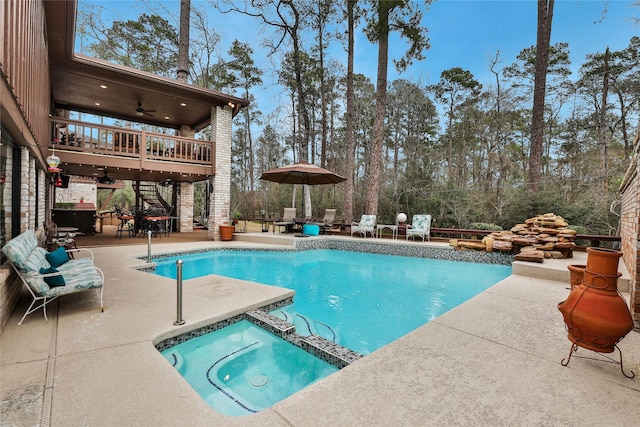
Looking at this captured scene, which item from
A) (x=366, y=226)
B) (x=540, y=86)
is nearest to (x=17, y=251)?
(x=366, y=226)

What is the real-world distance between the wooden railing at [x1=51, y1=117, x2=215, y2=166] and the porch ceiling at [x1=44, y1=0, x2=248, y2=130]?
1.10 meters

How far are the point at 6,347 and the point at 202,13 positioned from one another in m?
17.6

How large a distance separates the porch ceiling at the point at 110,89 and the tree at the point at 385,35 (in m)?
5.07

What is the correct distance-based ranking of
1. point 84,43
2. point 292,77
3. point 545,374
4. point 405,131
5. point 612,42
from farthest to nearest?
point 405,131 < point 292,77 < point 84,43 < point 612,42 < point 545,374

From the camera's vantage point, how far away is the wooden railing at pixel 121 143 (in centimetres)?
801

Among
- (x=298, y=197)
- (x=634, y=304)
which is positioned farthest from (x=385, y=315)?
(x=298, y=197)

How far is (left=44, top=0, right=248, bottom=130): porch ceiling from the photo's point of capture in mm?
5527

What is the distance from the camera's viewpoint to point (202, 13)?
15180 mm

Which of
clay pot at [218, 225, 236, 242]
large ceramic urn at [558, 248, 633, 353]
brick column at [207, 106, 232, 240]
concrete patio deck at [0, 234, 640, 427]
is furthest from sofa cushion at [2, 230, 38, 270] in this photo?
Answer: brick column at [207, 106, 232, 240]

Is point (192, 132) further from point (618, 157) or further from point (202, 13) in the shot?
point (618, 157)

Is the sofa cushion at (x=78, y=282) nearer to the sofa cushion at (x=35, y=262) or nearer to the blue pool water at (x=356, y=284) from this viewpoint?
the sofa cushion at (x=35, y=262)

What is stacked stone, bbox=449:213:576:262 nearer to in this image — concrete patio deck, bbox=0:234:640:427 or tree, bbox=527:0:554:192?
tree, bbox=527:0:554:192

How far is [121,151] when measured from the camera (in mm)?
8562

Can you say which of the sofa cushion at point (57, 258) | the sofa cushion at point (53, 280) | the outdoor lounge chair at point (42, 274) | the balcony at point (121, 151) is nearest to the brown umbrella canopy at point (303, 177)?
the balcony at point (121, 151)
